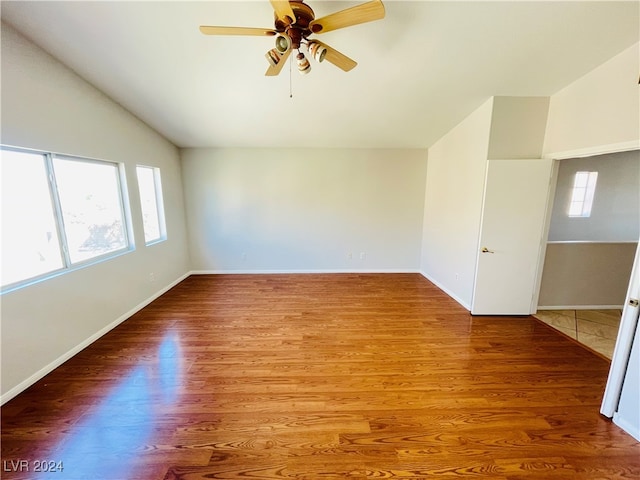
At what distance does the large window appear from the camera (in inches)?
77.0

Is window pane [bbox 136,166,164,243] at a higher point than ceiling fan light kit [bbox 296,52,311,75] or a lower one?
lower

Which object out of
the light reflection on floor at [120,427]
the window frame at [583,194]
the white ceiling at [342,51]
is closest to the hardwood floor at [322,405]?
the light reflection on floor at [120,427]

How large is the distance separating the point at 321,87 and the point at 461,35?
1.38 m

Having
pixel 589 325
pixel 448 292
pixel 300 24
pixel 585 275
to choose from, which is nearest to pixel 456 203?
pixel 448 292

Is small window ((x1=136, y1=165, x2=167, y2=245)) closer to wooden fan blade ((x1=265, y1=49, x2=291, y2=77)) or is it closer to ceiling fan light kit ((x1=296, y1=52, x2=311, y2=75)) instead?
wooden fan blade ((x1=265, y1=49, x2=291, y2=77))

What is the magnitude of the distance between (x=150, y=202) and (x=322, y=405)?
390 centimetres

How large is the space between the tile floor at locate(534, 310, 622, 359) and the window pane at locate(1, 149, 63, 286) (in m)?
5.32

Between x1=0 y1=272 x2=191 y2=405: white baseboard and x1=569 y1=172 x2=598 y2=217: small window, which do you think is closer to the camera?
x1=0 y1=272 x2=191 y2=405: white baseboard

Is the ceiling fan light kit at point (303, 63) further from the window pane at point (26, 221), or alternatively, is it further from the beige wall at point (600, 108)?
the beige wall at point (600, 108)

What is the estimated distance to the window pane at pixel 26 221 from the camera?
6.31 ft

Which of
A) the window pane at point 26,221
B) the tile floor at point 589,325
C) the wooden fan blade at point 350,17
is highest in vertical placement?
the wooden fan blade at point 350,17

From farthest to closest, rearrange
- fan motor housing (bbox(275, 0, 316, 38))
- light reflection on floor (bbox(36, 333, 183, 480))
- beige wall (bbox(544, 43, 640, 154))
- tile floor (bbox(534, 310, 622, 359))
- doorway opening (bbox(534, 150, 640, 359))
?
doorway opening (bbox(534, 150, 640, 359))
tile floor (bbox(534, 310, 622, 359))
beige wall (bbox(544, 43, 640, 154))
fan motor housing (bbox(275, 0, 316, 38))
light reflection on floor (bbox(36, 333, 183, 480))

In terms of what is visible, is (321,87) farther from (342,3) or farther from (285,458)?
(285,458)

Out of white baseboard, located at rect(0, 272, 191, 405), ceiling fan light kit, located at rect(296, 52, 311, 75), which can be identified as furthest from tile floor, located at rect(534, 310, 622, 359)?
white baseboard, located at rect(0, 272, 191, 405)
